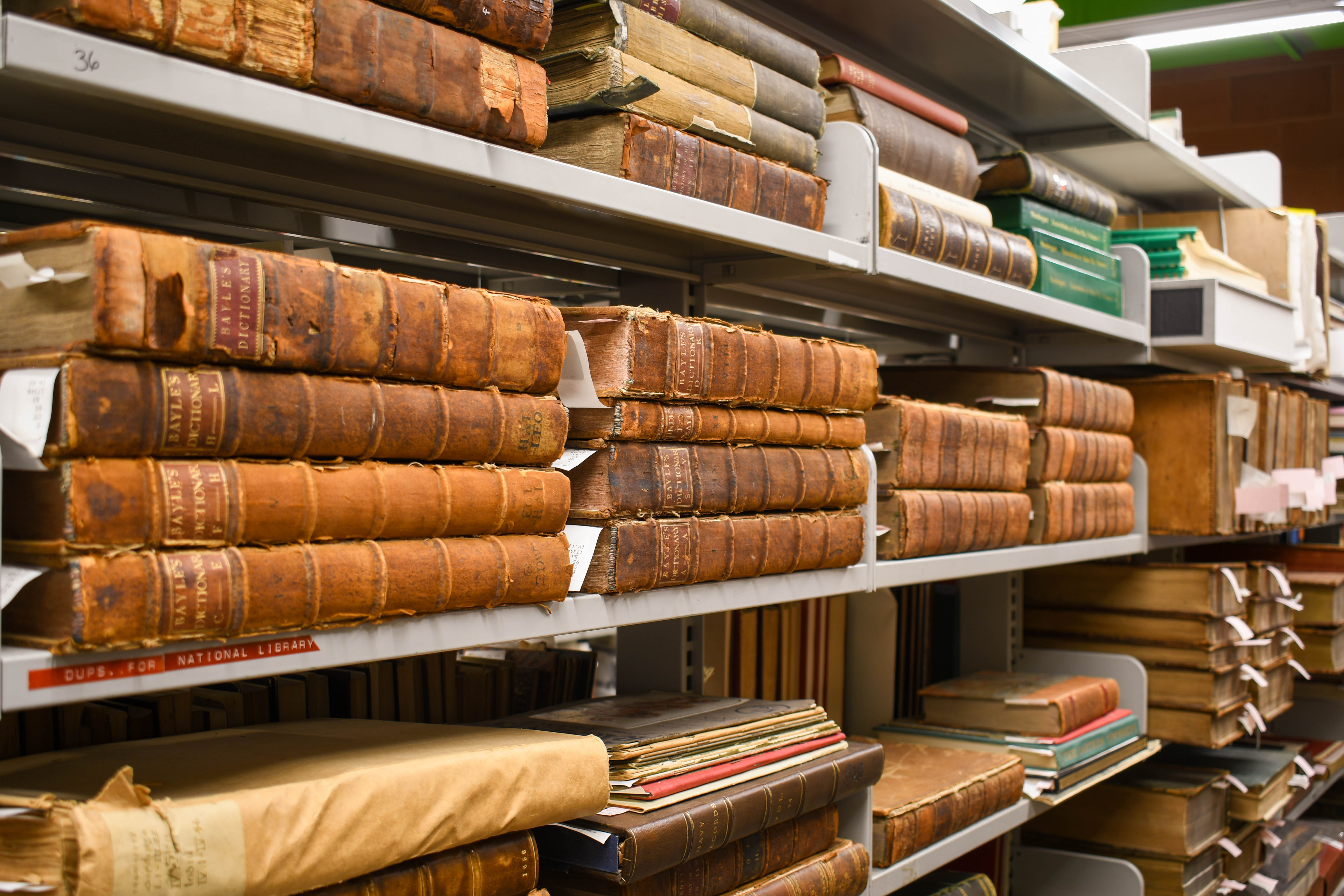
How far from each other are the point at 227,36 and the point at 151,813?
1.62 ft

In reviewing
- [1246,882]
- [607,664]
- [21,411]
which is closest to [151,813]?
[21,411]

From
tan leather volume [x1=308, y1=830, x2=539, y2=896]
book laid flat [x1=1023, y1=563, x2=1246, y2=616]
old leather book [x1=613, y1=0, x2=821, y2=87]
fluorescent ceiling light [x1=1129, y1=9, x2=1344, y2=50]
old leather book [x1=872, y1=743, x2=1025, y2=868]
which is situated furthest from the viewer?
fluorescent ceiling light [x1=1129, y1=9, x2=1344, y2=50]

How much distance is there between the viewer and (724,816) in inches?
44.8

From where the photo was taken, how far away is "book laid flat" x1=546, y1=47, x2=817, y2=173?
1.08 meters

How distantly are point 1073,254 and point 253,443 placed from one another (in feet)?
5.46

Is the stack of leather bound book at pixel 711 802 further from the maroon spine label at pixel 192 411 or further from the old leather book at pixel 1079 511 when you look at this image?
the old leather book at pixel 1079 511

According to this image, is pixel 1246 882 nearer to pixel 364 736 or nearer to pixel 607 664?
pixel 607 664

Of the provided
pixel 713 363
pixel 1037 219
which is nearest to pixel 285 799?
pixel 713 363

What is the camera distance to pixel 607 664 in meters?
2.95

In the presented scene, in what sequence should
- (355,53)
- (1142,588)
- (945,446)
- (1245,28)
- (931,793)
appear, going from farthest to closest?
(1245,28) < (1142,588) < (945,446) < (931,793) < (355,53)

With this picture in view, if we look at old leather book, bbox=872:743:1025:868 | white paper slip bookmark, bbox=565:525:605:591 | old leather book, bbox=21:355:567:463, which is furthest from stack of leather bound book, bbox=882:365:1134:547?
old leather book, bbox=21:355:567:463

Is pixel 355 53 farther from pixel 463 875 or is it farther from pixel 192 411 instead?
pixel 463 875

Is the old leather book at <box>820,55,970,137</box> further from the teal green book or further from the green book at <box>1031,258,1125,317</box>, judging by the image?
the teal green book

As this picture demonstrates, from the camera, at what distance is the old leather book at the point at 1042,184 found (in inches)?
77.0
